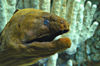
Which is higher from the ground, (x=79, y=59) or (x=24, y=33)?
(x=24, y=33)

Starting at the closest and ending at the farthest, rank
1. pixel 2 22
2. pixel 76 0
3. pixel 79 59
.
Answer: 1. pixel 2 22
2. pixel 76 0
3. pixel 79 59

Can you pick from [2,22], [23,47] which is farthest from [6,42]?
[2,22]

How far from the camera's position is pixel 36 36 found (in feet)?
2.31

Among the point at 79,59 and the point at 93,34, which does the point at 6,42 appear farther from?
the point at 93,34

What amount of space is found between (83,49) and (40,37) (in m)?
2.28

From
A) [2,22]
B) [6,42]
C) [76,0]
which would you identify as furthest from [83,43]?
[6,42]

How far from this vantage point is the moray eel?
27.4 inches

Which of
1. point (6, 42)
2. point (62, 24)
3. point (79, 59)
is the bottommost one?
point (79, 59)

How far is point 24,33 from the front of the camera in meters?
0.72

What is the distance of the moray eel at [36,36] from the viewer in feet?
2.28

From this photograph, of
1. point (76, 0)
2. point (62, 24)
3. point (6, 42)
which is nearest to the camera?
point (62, 24)

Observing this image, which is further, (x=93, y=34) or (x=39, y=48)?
(x=93, y=34)

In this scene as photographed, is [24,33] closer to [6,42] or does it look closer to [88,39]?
[6,42]

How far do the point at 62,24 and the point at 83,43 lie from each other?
7.46 feet
